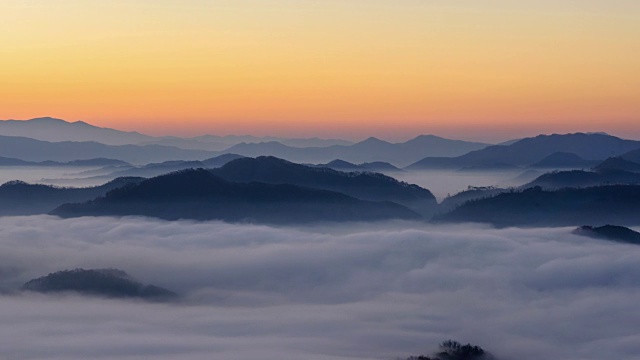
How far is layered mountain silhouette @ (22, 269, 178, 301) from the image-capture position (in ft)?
544

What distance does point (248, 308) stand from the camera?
177000mm

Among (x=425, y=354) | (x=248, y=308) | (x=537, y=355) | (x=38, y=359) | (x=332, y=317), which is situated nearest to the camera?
(x=38, y=359)

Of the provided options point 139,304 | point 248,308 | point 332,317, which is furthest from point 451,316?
point 139,304

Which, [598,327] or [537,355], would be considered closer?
[537,355]

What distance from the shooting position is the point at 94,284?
16700cm

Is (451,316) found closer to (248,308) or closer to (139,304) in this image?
(248,308)

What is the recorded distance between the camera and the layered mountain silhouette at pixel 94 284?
165750 mm

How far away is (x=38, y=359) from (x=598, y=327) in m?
96.1

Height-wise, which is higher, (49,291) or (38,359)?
(49,291)

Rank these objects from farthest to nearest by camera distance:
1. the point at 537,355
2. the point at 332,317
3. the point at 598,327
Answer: the point at 332,317 → the point at 598,327 → the point at 537,355

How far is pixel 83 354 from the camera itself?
114m

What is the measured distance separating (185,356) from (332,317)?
180 ft

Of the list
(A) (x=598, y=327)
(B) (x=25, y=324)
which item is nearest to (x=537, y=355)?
(A) (x=598, y=327)

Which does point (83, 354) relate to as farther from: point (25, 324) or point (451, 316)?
point (451, 316)
